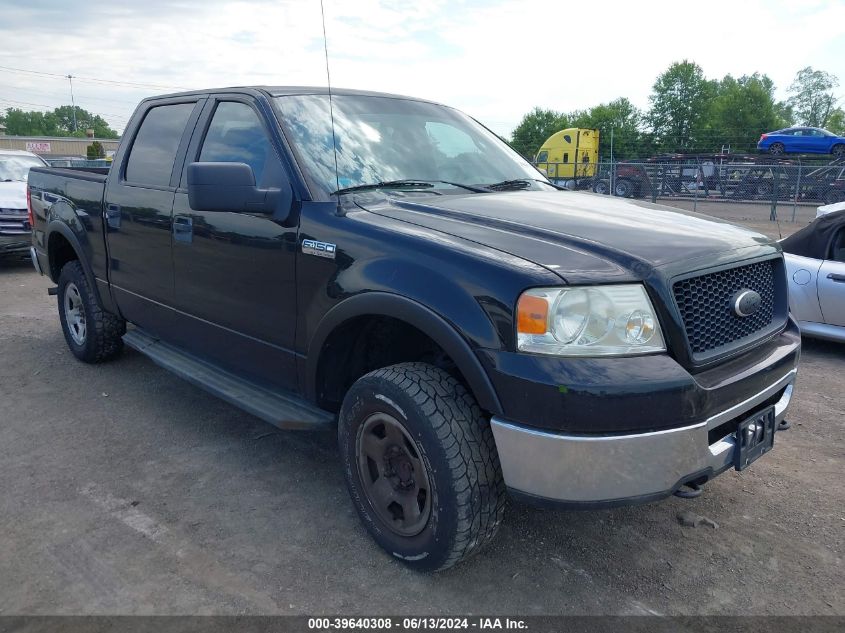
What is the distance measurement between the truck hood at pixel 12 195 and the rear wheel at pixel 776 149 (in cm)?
3400

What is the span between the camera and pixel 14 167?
37.0ft

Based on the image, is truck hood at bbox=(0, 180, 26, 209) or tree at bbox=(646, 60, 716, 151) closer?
truck hood at bbox=(0, 180, 26, 209)

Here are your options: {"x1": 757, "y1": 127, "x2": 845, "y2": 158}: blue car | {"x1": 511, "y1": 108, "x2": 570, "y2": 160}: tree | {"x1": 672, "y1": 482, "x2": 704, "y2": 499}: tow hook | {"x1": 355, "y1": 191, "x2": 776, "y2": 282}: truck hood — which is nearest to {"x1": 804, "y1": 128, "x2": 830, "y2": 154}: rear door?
{"x1": 757, "y1": 127, "x2": 845, "y2": 158}: blue car

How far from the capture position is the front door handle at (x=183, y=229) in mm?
3781

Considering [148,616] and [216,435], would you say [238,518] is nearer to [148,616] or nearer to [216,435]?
[148,616]

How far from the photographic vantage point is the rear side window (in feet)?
13.8

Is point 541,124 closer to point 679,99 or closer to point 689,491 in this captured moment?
point 679,99

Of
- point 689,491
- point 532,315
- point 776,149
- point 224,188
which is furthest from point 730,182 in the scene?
point 532,315

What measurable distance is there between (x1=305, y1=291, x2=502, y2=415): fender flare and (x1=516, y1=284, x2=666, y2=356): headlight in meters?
0.20

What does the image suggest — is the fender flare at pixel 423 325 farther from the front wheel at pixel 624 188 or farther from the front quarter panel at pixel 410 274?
the front wheel at pixel 624 188

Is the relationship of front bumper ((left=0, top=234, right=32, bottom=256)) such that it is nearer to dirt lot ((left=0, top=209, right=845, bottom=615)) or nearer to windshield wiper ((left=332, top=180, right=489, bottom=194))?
dirt lot ((left=0, top=209, right=845, bottom=615))

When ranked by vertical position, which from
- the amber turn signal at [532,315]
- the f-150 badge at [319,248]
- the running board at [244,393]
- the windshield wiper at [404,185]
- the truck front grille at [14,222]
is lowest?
the running board at [244,393]

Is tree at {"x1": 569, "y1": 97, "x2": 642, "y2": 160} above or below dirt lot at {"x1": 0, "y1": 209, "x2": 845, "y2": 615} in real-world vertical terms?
above

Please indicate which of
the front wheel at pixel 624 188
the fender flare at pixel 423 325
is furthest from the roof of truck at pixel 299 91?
the front wheel at pixel 624 188
